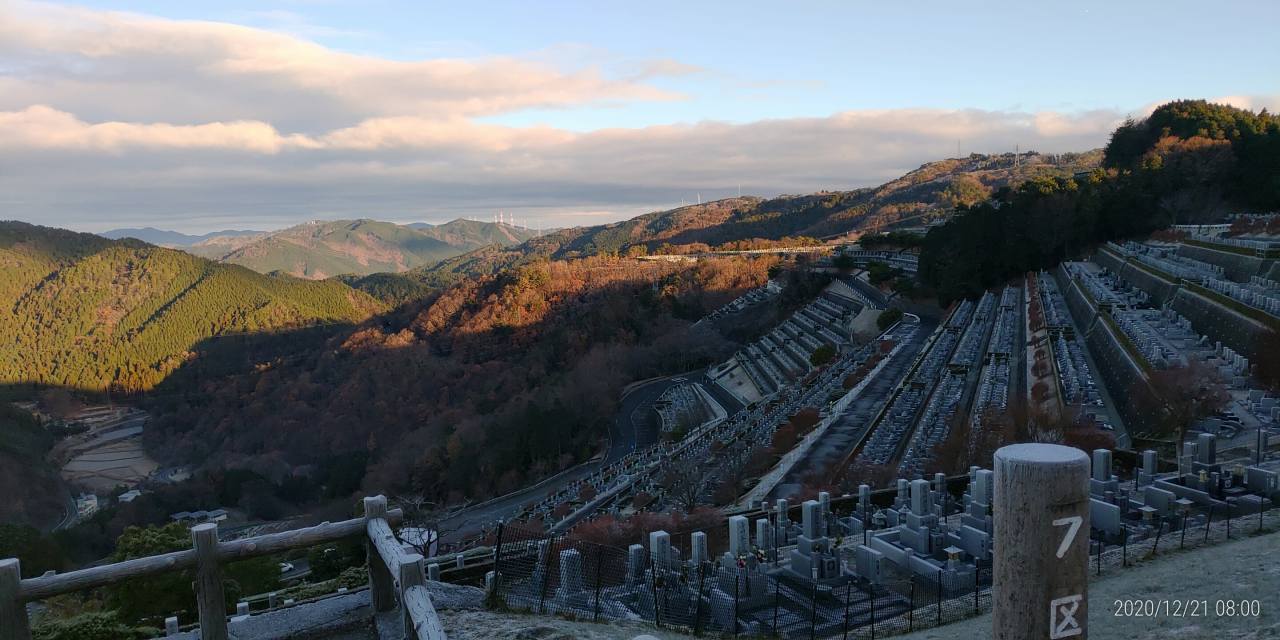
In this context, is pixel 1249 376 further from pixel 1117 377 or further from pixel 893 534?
pixel 893 534

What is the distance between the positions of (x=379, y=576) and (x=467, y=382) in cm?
5539

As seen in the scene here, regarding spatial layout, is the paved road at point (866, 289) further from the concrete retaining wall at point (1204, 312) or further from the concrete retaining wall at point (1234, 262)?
the concrete retaining wall at point (1234, 262)

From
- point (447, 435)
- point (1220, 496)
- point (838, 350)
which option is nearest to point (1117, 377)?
point (1220, 496)

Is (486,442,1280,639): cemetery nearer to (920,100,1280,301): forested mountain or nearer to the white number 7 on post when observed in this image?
the white number 7 on post

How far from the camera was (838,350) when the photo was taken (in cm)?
3206

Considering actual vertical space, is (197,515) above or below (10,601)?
below

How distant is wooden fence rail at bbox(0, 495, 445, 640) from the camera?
12.7ft

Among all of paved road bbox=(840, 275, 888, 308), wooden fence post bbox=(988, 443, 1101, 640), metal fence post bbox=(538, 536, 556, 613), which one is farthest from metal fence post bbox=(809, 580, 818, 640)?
paved road bbox=(840, 275, 888, 308)

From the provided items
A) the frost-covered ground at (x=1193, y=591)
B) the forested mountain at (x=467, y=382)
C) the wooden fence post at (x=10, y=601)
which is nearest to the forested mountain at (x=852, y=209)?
the forested mountain at (x=467, y=382)

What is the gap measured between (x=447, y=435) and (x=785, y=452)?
1132 inches

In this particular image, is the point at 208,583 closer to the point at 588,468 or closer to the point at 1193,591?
the point at 1193,591

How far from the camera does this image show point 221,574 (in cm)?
448

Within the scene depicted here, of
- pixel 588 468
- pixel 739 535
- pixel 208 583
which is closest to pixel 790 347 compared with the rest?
pixel 588 468

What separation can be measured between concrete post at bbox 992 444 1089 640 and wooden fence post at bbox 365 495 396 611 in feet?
13.2
